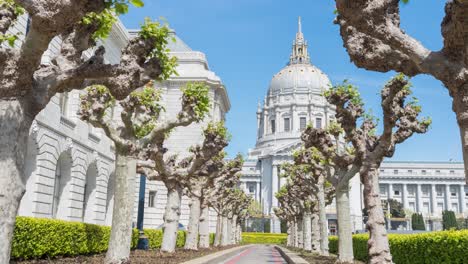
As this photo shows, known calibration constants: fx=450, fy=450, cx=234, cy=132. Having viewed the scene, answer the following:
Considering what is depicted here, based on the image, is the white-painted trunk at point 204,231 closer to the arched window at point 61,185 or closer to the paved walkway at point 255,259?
the paved walkway at point 255,259

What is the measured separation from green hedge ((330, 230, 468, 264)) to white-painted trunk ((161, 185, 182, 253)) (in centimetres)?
1030

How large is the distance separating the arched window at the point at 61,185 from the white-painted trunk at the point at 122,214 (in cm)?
1535

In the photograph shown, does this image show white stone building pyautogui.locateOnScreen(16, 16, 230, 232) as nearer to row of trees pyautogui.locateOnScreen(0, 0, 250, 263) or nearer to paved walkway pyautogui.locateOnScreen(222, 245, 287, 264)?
row of trees pyautogui.locateOnScreen(0, 0, 250, 263)

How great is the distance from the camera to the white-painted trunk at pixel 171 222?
21609 mm

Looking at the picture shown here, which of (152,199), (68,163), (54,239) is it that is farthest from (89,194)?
(54,239)

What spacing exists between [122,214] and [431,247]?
10.6m

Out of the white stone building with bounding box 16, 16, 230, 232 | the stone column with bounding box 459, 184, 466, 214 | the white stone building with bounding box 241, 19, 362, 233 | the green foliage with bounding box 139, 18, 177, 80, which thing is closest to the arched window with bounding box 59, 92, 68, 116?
the white stone building with bounding box 16, 16, 230, 232

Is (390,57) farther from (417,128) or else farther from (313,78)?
(313,78)

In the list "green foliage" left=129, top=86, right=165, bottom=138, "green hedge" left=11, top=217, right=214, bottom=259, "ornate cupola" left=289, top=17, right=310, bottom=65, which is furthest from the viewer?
"ornate cupola" left=289, top=17, right=310, bottom=65

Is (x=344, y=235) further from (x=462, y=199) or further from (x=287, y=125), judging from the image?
(x=462, y=199)

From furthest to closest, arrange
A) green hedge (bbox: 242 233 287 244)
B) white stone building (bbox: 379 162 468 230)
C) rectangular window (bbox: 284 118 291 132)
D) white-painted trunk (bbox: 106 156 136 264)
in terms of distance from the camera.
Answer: rectangular window (bbox: 284 118 291 132) < white stone building (bbox: 379 162 468 230) < green hedge (bbox: 242 233 287 244) < white-painted trunk (bbox: 106 156 136 264)

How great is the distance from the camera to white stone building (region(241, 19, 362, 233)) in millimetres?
125062

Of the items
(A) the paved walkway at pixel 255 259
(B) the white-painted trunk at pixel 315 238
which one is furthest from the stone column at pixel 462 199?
(B) the white-painted trunk at pixel 315 238

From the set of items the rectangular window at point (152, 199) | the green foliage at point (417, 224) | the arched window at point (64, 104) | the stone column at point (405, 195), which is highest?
the stone column at point (405, 195)
